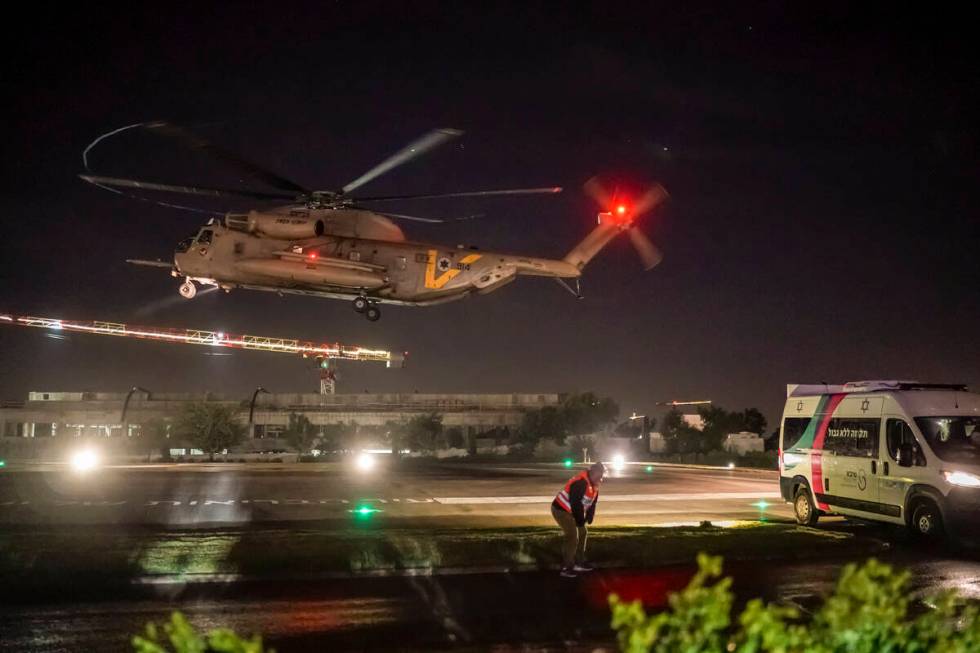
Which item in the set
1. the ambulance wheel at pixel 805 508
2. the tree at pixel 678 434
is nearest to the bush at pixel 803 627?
the ambulance wheel at pixel 805 508

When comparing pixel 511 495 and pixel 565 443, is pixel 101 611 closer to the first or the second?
pixel 511 495

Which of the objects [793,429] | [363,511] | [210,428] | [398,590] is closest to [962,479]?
[793,429]

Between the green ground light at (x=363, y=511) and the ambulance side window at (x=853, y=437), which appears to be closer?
the ambulance side window at (x=853, y=437)

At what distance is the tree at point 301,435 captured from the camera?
76.8 m

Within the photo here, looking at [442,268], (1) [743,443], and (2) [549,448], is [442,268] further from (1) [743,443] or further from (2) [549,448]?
(2) [549,448]

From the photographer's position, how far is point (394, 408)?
90812 millimetres

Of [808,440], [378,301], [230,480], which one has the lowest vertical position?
[230,480]

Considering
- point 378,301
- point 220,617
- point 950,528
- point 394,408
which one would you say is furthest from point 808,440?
point 394,408

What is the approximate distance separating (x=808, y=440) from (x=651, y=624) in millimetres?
15670

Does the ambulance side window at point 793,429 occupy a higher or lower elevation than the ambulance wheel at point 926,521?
higher

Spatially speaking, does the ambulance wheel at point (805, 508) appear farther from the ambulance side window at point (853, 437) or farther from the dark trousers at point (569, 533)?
the dark trousers at point (569, 533)

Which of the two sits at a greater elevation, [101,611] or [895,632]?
[895,632]

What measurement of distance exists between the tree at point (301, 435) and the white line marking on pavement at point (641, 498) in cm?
5476

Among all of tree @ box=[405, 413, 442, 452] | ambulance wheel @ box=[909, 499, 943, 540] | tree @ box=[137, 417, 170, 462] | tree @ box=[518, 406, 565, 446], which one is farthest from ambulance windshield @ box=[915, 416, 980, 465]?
tree @ box=[518, 406, 565, 446]
